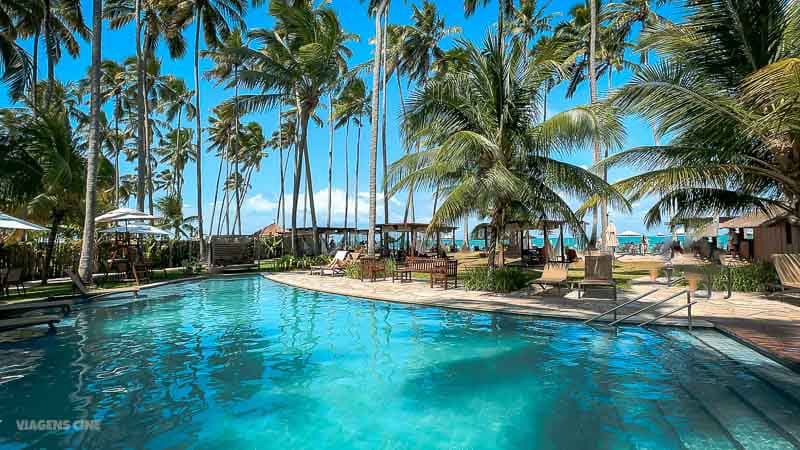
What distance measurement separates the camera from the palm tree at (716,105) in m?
8.39

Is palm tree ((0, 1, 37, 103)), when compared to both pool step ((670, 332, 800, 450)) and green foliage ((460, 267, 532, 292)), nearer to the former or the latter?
green foliage ((460, 267, 532, 292))

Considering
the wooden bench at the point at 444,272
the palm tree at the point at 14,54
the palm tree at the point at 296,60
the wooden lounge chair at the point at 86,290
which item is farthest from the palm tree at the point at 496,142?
the palm tree at the point at 14,54

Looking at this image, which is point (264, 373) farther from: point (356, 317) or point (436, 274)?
point (436, 274)

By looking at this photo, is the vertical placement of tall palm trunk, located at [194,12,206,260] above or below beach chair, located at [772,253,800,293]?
above

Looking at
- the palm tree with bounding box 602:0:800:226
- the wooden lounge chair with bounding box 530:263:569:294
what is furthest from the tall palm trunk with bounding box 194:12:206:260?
the palm tree with bounding box 602:0:800:226

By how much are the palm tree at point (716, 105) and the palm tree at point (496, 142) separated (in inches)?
72.7

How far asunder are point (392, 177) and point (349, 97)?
68.4ft

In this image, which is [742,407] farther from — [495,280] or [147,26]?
[147,26]

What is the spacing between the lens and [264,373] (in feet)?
18.8

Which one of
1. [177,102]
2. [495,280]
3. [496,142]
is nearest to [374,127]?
[496,142]

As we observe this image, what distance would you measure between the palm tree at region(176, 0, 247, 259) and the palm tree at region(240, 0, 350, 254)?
1.44 metres

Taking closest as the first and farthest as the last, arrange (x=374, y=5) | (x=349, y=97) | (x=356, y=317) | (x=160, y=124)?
(x=356, y=317)
(x=374, y=5)
(x=349, y=97)
(x=160, y=124)

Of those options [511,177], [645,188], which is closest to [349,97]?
[511,177]

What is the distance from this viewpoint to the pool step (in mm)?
3533
